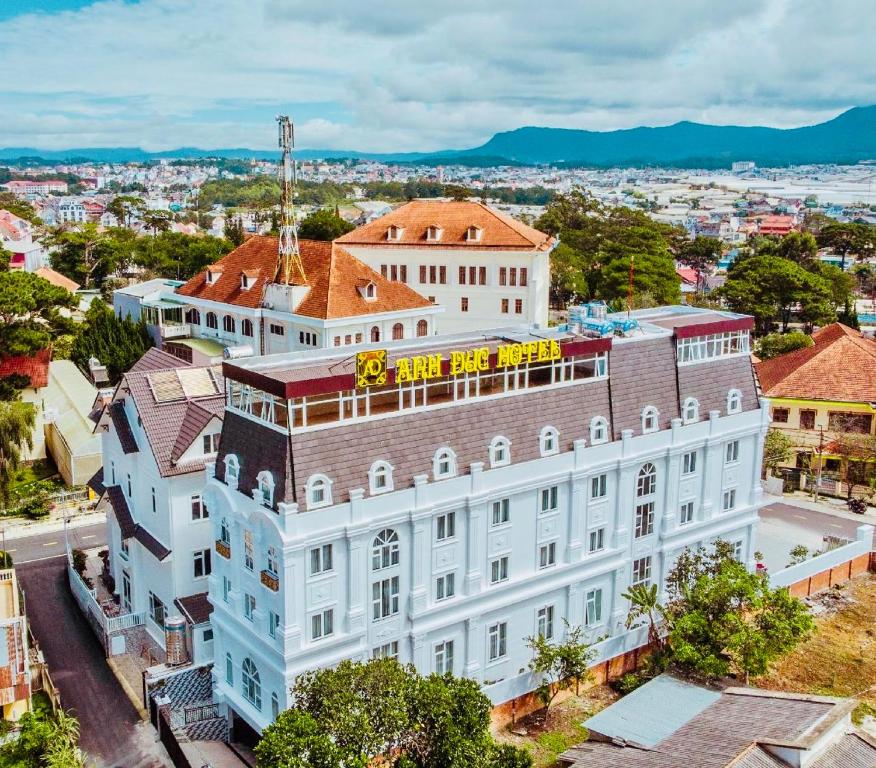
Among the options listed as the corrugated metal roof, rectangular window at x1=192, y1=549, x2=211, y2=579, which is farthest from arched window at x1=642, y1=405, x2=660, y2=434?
rectangular window at x1=192, y1=549, x2=211, y2=579

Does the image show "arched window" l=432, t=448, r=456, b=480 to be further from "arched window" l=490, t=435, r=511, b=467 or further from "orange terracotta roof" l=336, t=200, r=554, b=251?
"orange terracotta roof" l=336, t=200, r=554, b=251

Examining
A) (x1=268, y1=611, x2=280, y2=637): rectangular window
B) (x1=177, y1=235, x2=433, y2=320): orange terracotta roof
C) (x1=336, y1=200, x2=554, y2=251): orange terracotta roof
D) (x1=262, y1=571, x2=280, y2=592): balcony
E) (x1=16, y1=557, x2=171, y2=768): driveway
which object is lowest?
(x1=16, y1=557, x2=171, y2=768): driveway

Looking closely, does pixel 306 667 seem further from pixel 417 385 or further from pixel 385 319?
pixel 385 319

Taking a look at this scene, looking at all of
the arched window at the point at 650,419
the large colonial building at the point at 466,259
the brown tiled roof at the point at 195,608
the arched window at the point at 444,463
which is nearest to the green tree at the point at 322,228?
the large colonial building at the point at 466,259

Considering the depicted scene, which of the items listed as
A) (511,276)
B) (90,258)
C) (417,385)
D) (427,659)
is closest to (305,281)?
(511,276)

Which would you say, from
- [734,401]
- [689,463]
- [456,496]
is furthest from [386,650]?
[734,401]

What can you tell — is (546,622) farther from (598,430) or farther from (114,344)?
(114,344)

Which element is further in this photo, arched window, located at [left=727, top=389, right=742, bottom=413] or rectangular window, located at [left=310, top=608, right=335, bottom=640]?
arched window, located at [left=727, top=389, right=742, bottom=413]
